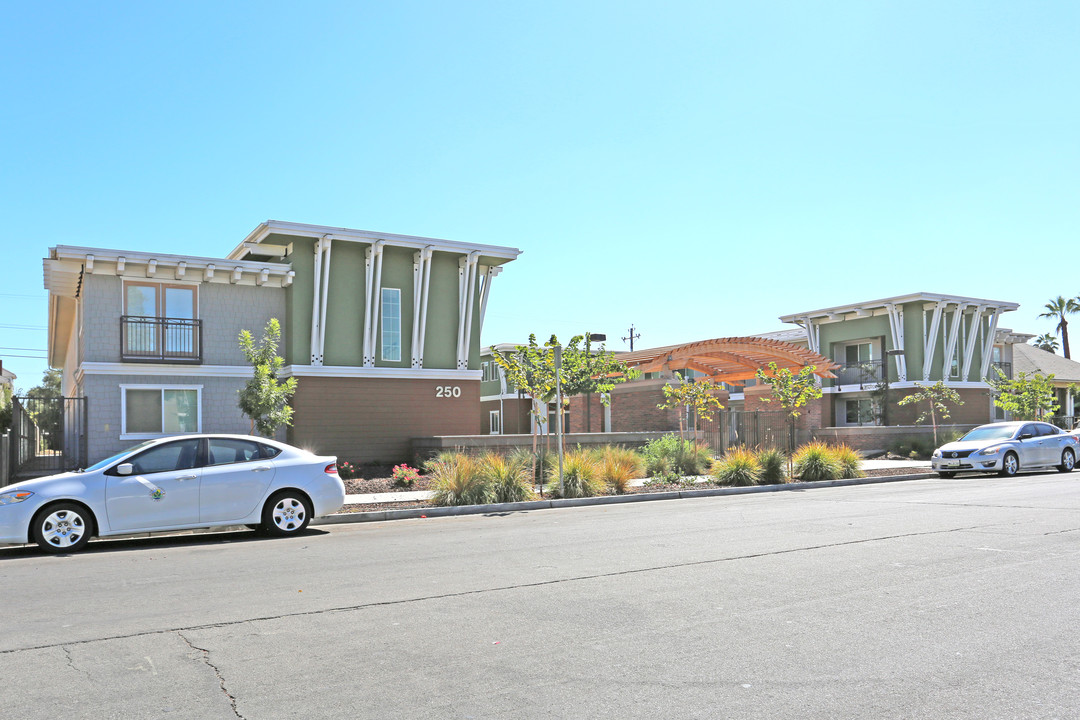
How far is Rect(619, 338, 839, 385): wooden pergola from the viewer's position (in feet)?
86.6

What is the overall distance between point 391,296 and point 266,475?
14.1 metres

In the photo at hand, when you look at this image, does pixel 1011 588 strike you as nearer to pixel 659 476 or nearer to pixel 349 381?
pixel 659 476

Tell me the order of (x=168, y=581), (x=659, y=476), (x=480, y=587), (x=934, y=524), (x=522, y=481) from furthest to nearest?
(x=659, y=476) → (x=522, y=481) → (x=934, y=524) → (x=168, y=581) → (x=480, y=587)

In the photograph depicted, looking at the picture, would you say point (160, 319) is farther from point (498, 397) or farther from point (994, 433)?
point (498, 397)

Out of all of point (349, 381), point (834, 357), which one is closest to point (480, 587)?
point (349, 381)

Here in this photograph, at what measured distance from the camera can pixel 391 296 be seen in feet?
83.6

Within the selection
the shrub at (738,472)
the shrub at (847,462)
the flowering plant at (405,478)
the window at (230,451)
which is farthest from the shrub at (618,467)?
the window at (230,451)

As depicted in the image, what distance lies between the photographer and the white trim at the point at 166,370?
21781 mm

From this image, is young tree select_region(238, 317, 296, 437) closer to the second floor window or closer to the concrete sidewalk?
the concrete sidewalk

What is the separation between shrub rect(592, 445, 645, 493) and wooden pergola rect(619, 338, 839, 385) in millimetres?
5105

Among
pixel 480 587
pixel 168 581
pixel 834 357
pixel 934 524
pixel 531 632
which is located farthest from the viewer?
pixel 834 357

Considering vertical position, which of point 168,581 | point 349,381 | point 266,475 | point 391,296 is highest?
point 391,296

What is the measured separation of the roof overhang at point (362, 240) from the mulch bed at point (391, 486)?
6585 millimetres

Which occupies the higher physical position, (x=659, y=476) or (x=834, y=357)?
(x=834, y=357)
